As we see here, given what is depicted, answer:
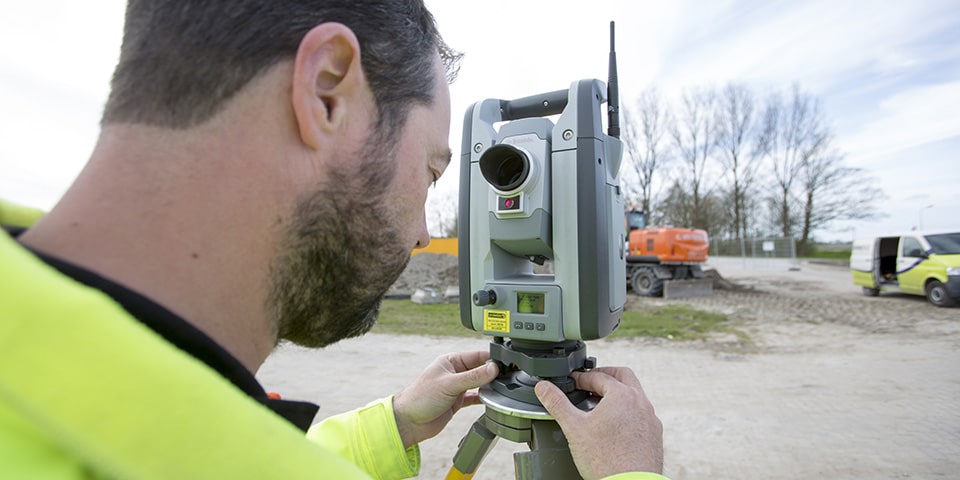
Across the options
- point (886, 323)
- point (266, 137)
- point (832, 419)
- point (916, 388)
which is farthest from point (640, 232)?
point (266, 137)

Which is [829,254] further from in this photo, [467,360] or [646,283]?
[467,360]

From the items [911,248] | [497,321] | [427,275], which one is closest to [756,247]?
[911,248]

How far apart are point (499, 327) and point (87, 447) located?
1079mm

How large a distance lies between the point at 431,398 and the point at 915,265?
12.3 metres

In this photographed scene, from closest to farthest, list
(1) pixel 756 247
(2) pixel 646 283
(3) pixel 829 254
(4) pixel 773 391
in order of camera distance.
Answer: (4) pixel 773 391 → (2) pixel 646 283 → (1) pixel 756 247 → (3) pixel 829 254

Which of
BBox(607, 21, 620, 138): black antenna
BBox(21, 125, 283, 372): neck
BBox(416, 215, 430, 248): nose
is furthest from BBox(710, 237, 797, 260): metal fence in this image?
BBox(21, 125, 283, 372): neck

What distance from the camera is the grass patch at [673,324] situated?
643 cm

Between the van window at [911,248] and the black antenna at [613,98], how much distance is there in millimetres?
11835

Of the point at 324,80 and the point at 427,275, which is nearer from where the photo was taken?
the point at 324,80

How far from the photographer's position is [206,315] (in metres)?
0.54

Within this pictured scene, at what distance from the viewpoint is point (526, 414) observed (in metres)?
1.14

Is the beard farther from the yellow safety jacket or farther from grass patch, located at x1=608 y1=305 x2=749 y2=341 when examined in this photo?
grass patch, located at x1=608 y1=305 x2=749 y2=341

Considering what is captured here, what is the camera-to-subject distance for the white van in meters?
8.72

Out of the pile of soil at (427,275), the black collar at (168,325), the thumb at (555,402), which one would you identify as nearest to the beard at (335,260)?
the black collar at (168,325)
